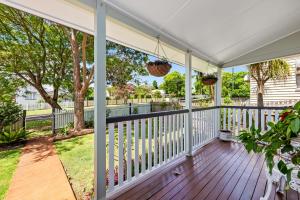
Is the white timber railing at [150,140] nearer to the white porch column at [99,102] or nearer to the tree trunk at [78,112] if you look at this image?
the white porch column at [99,102]

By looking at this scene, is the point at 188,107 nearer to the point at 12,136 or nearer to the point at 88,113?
the point at 12,136

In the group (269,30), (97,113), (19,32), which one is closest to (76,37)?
(19,32)

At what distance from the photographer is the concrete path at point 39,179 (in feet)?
7.57

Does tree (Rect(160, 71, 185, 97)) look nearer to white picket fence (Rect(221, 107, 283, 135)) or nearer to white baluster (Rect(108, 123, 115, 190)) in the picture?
white picket fence (Rect(221, 107, 283, 135))

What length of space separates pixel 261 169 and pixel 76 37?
6179mm

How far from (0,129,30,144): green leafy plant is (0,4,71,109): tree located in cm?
166

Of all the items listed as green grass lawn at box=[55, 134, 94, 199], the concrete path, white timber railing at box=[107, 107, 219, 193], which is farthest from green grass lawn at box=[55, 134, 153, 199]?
white timber railing at box=[107, 107, 219, 193]

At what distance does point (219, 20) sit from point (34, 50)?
234 inches

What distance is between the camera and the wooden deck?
2.05 meters

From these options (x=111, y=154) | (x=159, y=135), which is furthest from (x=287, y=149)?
(x=159, y=135)

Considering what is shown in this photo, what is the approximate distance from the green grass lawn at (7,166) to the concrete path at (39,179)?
72 mm

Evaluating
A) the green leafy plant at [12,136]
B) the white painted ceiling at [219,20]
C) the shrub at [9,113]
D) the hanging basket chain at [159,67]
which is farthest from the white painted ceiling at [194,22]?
the shrub at [9,113]

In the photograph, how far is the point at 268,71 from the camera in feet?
19.8

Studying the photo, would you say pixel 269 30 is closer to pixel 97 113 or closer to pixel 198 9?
pixel 198 9
